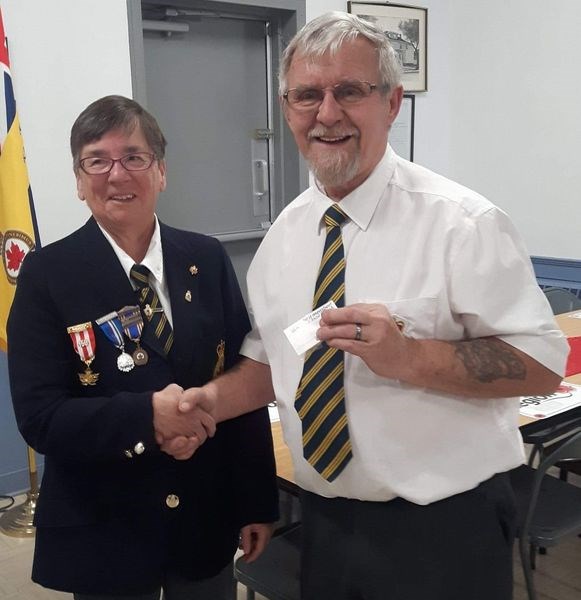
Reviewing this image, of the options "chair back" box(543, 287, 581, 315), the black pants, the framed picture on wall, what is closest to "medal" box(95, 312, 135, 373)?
the black pants

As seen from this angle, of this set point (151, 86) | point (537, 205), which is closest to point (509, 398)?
point (151, 86)

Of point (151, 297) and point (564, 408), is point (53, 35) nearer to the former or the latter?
point (151, 297)

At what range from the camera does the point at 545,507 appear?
2.15 metres

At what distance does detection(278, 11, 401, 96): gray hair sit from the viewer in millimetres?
1215

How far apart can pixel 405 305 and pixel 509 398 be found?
264 mm

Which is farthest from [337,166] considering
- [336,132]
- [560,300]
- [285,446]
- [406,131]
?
[406,131]

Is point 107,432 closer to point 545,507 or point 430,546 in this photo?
point 430,546

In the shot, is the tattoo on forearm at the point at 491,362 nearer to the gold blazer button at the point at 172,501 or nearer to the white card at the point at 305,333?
the white card at the point at 305,333

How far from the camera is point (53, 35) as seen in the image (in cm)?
317

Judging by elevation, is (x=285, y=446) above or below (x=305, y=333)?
below

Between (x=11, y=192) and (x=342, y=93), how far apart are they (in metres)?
2.05

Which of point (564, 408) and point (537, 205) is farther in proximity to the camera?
point (537, 205)

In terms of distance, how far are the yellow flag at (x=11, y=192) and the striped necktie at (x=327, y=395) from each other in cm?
197

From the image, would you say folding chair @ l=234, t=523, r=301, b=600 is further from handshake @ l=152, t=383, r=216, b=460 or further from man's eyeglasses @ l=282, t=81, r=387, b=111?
man's eyeglasses @ l=282, t=81, r=387, b=111
